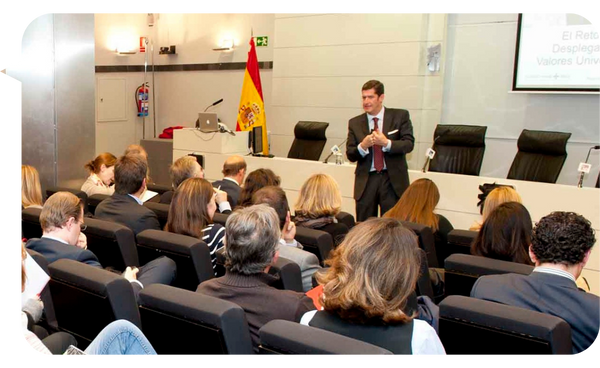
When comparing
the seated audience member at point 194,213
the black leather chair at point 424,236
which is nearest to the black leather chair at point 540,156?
the black leather chair at point 424,236

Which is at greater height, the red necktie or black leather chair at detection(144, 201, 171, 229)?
the red necktie

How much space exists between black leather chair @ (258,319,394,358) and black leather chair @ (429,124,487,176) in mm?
4777

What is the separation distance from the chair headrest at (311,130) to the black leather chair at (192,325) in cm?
541

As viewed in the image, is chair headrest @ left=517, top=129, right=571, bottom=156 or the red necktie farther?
chair headrest @ left=517, top=129, right=571, bottom=156

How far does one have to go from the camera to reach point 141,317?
6.37 feet

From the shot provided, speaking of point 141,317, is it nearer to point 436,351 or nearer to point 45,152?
point 436,351

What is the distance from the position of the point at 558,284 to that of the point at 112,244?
6.63 feet

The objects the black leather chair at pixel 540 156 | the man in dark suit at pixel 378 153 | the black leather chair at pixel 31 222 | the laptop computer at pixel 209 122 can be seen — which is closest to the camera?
the black leather chair at pixel 31 222

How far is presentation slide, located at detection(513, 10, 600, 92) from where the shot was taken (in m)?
6.18

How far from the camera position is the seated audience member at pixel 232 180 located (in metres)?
4.49

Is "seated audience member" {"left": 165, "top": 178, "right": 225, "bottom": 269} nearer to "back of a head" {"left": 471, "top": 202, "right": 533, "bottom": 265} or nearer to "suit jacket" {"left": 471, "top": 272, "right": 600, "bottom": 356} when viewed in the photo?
"back of a head" {"left": 471, "top": 202, "right": 533, "bottom": 265}

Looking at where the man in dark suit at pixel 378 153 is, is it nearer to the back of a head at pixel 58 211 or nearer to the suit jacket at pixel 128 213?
the suit jacket at pixel 128 213

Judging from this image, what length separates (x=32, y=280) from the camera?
2.10 meters

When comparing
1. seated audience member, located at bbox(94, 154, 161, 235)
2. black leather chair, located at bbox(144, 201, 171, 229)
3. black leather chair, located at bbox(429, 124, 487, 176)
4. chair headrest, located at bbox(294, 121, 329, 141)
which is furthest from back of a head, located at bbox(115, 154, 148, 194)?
chair headrest, located at bbox(294, 121, 329, 141)
